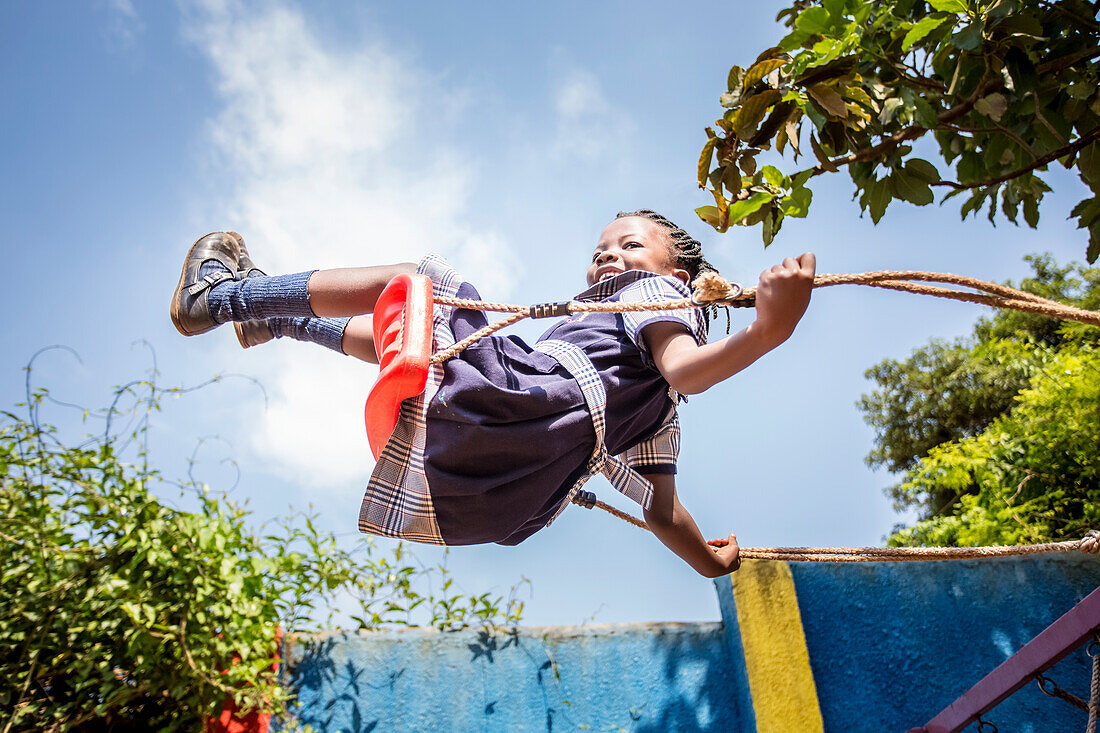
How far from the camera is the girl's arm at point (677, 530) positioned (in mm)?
2193

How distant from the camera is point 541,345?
189 cm

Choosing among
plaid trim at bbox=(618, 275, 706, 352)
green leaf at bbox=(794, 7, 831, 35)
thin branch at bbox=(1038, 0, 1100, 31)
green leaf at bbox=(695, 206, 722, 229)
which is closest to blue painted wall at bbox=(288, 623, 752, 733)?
plaid trim at bbox=(618, 275, 706, 352)

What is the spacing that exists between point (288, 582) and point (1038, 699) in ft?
7.15

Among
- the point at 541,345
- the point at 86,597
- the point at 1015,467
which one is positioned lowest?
the point at 86,597

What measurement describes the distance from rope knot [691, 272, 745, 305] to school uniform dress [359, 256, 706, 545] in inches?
8.2

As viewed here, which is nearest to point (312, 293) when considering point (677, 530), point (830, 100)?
point (677, 530)

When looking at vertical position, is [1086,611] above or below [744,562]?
below

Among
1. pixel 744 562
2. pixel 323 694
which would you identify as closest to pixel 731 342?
pixel 744 562

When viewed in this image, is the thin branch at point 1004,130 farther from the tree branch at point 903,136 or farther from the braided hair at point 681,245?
the braided hair at point 681,245

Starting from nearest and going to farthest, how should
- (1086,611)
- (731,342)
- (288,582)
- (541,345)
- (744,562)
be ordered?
(731,342) → (1086,611) → (541,345) → (288,582) → (744,562)

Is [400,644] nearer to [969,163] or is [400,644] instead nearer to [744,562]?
[744,562]

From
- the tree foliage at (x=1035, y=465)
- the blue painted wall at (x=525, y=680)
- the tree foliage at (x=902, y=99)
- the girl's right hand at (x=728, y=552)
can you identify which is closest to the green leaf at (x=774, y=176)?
the tree foliage at (x=902, y=99)

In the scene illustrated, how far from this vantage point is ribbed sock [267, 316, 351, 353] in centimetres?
205

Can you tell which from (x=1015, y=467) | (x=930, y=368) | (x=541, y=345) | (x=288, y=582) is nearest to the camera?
(x=541, y=345)
